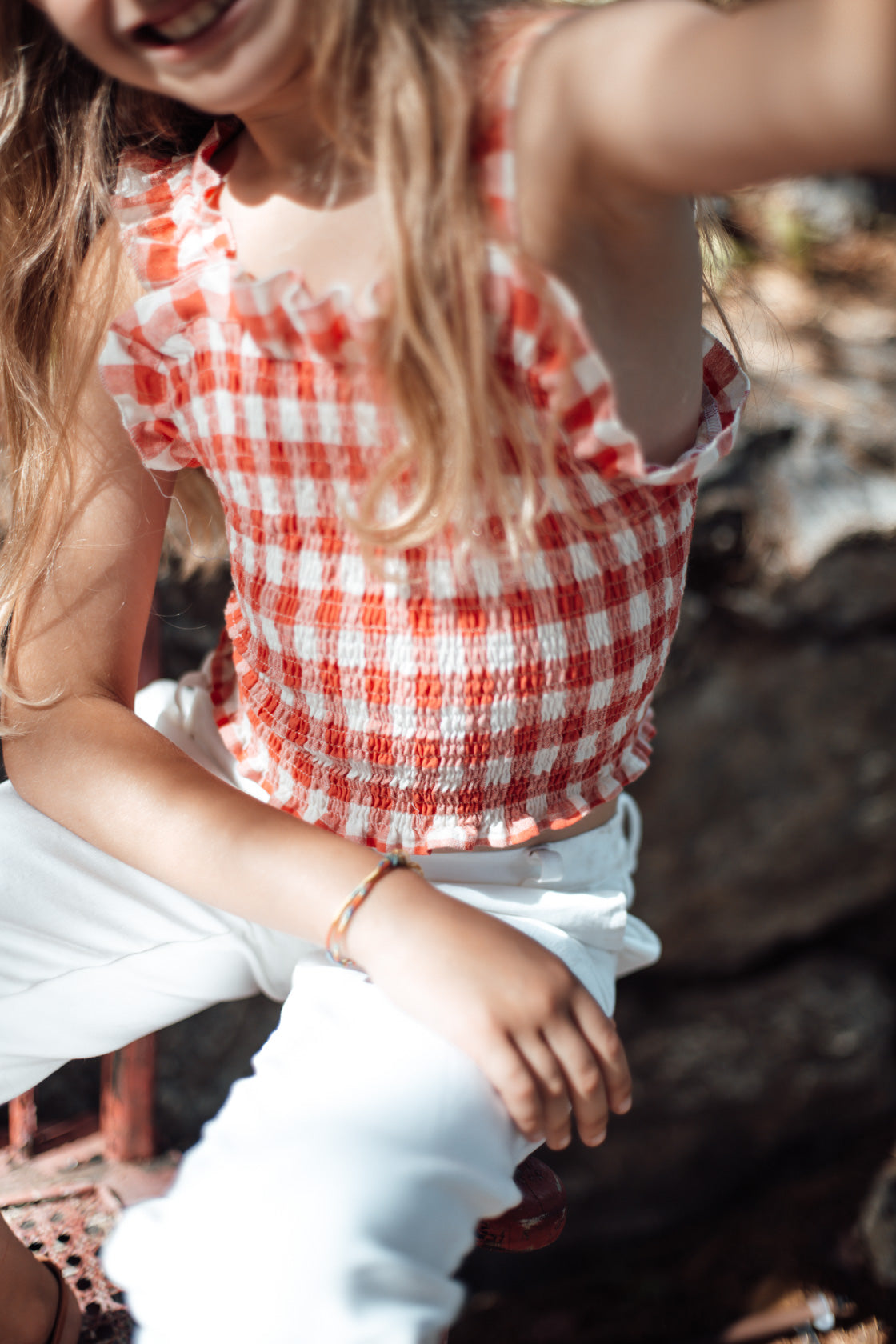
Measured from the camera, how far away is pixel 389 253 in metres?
0.44

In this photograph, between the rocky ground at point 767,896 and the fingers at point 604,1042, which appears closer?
the fingers at point 604,1042

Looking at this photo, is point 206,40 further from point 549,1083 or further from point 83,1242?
point 83,1242

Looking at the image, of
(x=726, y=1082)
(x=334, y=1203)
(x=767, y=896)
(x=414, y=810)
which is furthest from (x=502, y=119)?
(x=726, y=1082)

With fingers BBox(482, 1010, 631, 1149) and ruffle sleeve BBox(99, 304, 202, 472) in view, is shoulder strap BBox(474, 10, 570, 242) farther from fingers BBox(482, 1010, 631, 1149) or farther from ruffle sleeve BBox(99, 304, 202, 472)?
fingers BBox(482, 1010, 631, 1149)

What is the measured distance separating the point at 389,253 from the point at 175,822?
31 cm

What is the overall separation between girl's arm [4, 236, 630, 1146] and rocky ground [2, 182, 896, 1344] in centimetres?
48

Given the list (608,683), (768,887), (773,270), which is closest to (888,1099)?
(768,887)

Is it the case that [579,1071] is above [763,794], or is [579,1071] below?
above

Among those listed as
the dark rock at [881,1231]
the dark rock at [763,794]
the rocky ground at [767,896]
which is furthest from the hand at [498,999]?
the dark rock at [881,1231]

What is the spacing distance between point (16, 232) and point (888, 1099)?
5.14ft

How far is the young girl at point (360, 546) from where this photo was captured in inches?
17.1

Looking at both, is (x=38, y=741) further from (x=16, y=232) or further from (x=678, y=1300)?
(x=678, y=1300)

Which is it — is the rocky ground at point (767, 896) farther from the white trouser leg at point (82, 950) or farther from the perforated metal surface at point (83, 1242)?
the white trouser leg at point (82, 950)

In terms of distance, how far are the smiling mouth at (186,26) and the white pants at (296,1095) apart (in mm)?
411
